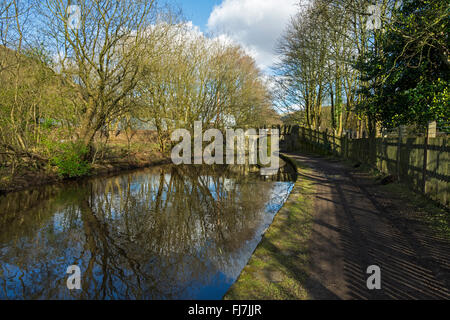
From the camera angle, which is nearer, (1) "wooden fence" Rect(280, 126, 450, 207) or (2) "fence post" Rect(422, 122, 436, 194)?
(1) "wooden fence" Rect(280, 126, 450, 207)

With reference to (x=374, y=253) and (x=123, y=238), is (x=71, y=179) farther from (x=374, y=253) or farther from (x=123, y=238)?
(x=374, y=253)

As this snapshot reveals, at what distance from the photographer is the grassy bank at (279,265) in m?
3.21

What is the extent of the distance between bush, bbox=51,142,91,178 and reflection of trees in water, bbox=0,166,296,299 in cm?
142

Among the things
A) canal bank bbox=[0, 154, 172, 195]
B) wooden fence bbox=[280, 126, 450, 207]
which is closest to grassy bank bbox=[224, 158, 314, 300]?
wooden fence bbox=[280, 126, 450, 207]

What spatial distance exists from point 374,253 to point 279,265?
1.56 m

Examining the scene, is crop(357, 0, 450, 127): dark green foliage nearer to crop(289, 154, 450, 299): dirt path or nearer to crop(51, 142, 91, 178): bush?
crop(289, 154, 450, 299): dirt path

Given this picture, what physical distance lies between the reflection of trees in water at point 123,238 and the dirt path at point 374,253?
1.36 m

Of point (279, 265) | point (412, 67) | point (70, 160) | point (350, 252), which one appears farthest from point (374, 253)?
point (70, 160)

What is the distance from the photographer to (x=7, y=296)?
3.54 meters

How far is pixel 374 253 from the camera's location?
169 inches

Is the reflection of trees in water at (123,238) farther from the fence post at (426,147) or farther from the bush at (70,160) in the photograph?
the fence post at (426,147)

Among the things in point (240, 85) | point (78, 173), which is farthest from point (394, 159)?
point (240, 85)

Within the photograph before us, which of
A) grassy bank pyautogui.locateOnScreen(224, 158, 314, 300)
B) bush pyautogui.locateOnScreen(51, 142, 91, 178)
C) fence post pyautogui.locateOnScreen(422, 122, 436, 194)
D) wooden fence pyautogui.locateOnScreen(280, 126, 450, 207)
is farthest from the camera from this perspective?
bush pyautogui.locateOnScreen(51, 142, 91, 178)

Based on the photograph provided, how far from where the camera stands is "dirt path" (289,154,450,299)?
3.31 meters
